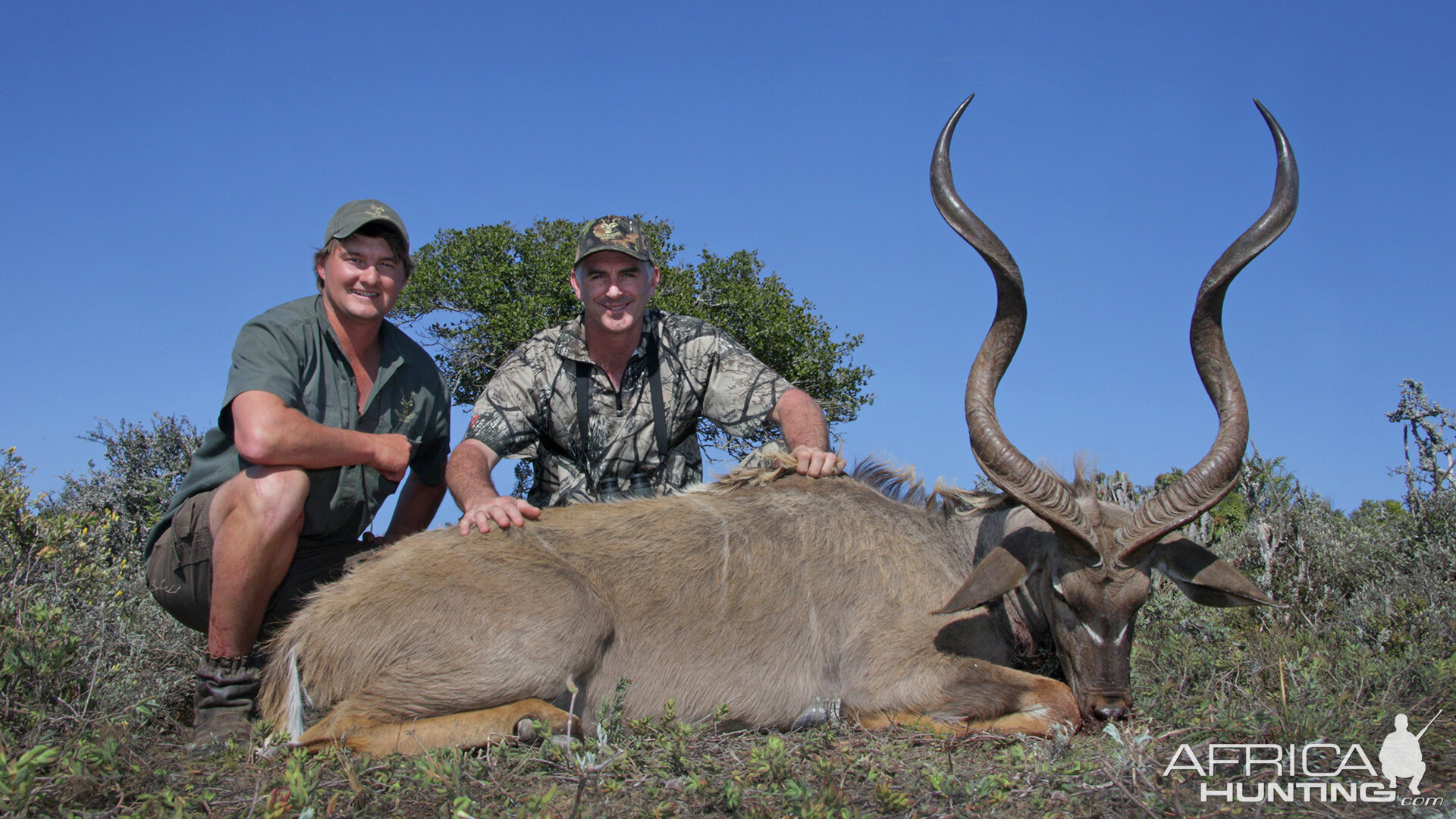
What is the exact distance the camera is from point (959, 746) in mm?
4191

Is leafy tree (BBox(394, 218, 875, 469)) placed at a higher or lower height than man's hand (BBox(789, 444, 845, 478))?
higher

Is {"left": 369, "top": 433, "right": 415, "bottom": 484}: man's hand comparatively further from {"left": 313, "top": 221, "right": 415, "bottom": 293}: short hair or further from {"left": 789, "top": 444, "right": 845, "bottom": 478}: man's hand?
{"left": 789, "top": 444, "right": 845, "bottom": 478}: man's hand

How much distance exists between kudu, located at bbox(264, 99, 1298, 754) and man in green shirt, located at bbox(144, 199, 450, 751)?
0.38m

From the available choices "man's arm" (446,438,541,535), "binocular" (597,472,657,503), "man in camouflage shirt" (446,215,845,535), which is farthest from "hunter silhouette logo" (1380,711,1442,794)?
"binocular" (597,472,657,503)

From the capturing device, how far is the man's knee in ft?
15.7

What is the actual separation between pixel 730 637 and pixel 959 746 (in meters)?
1.20

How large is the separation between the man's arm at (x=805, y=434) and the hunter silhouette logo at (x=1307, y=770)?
254 cm

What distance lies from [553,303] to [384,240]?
55.4ft

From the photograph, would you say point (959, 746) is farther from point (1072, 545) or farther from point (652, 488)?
point (652, 488)

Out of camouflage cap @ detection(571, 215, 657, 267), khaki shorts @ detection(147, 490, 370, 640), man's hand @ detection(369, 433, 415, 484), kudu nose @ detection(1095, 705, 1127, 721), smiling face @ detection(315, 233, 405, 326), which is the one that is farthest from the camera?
camouflage cap @ detection(571, 215, 657, 267)

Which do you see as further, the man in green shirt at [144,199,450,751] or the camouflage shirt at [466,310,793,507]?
the camouflage shirt at [466,310,793,507]

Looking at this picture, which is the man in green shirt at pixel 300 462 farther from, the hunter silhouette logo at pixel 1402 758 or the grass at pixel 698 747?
the hunter silhouette logo at pixel 1402 758

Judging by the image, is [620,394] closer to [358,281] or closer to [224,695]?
[358,281]

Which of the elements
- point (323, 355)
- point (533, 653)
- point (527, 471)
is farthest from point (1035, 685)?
point (527, 471)
